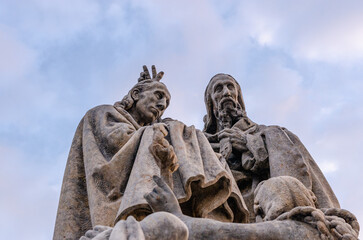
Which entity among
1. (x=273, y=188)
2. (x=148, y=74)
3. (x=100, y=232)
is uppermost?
(x=148, y=74)

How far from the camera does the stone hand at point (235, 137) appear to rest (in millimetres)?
8602

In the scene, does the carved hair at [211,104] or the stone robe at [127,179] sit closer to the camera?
the stone robe at [127,179]

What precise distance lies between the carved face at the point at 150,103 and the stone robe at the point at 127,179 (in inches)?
22.8

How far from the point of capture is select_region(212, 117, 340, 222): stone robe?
25.3 ft

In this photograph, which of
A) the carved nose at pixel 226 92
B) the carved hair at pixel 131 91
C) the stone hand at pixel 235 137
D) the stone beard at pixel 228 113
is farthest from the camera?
the carved nose at pixel 226 92

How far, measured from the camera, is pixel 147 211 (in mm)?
5996

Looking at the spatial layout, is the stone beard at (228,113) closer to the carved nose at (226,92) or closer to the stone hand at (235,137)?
the carved nose at (226,92)

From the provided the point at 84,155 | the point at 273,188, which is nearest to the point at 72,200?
the point at 84,155

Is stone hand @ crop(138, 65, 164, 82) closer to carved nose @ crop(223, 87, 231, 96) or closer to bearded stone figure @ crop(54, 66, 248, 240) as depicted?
bearded stone figure @ crop(54, 66, 248, 240)

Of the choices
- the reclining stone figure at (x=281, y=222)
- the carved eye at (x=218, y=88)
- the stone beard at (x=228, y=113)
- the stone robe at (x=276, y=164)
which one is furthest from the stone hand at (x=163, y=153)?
the carved eye at (x=218, y=88)

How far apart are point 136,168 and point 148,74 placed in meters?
2.59

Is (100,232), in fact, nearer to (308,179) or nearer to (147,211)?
(147,211)

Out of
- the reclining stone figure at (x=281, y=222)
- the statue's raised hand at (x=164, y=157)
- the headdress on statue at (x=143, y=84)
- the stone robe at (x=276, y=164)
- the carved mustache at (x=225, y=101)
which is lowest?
the reclining stone figure at (x=281, y=222)

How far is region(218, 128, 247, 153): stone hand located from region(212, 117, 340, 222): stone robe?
6cm
